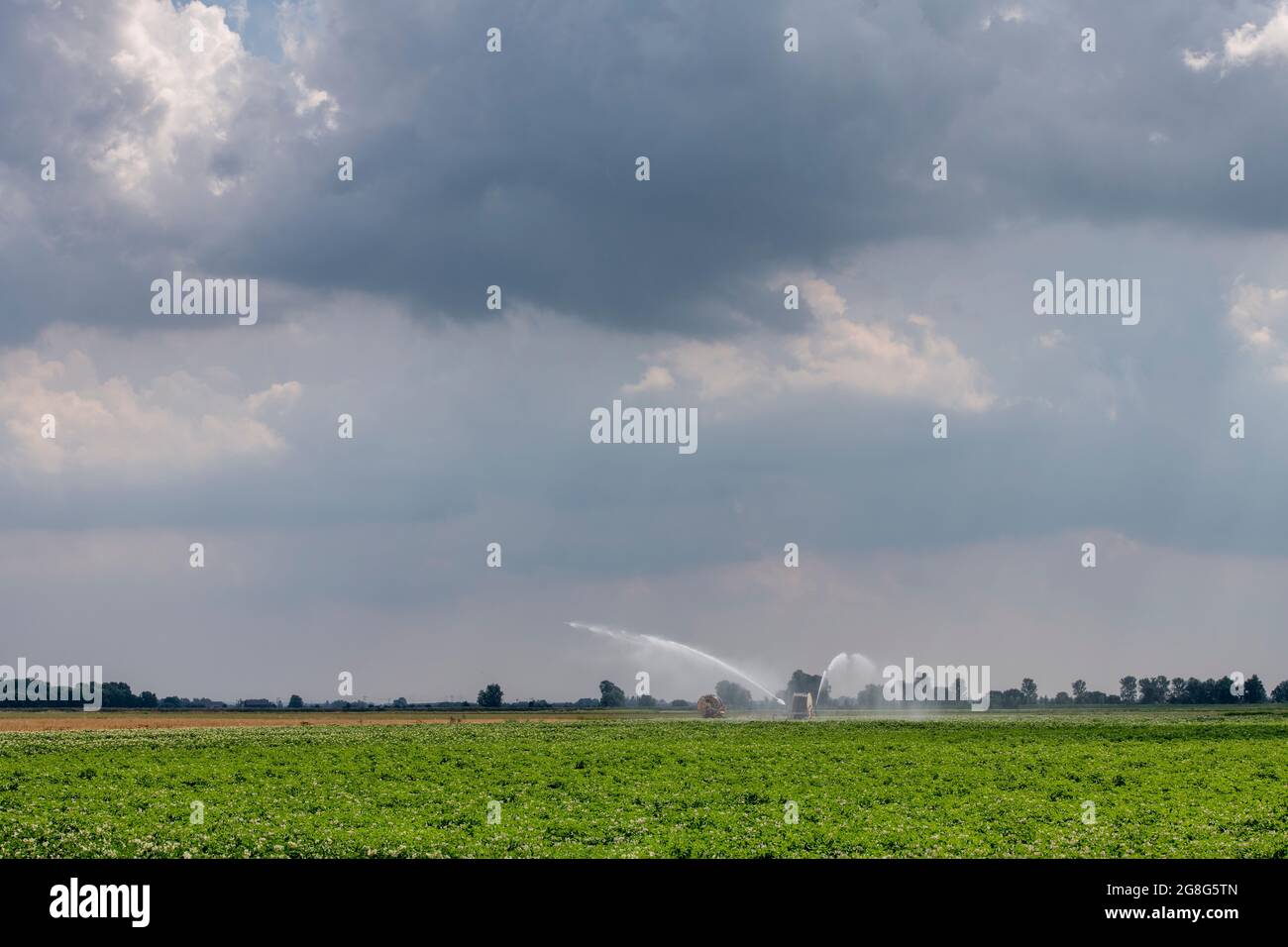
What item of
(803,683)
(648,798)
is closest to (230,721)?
(803,683)

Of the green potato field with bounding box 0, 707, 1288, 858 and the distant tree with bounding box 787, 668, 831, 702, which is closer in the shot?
the green potato field with bounding box 0, 707, 1288, 858

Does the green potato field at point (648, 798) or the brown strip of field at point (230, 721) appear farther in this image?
the brown strip of field at point (230, 721)

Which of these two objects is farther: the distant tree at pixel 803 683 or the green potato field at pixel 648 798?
the distant tree at pixel 803 683

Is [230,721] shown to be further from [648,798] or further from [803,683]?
[648,798]

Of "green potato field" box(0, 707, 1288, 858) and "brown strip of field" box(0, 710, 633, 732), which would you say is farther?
"brown strip of field" box(0, 710, 633, 732)

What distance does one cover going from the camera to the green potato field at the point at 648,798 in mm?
33406

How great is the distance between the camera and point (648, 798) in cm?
4134

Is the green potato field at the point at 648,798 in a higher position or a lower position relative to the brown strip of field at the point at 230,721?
higher

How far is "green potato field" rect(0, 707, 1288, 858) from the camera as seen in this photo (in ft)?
110

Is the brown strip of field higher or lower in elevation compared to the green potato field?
lower
